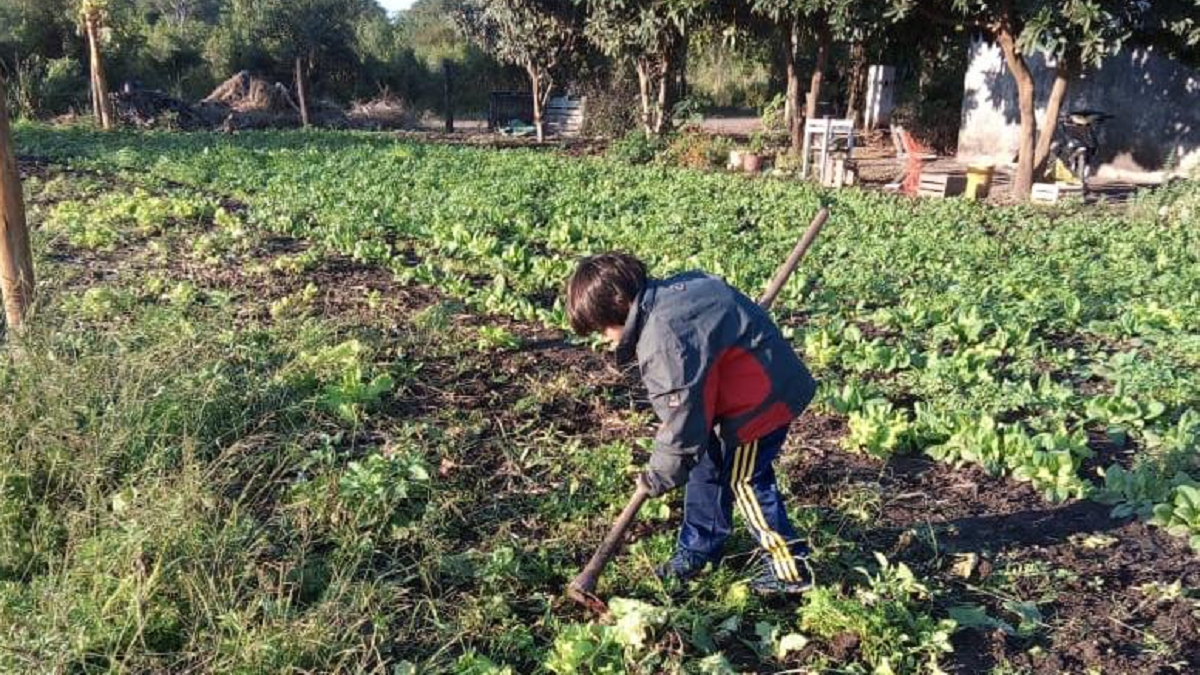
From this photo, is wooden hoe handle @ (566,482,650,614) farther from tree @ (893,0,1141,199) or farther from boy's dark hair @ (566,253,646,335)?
tree @ (893,0,1141,199)

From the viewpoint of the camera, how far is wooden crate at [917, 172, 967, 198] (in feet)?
42.9

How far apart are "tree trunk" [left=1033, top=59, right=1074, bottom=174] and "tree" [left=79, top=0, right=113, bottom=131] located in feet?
66.3

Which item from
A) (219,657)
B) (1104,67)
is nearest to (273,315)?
(219,657)

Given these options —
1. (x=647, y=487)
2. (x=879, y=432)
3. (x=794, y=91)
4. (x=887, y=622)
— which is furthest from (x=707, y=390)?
(x=794, y=91)

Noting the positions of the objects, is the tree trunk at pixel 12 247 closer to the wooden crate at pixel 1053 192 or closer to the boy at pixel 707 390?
the boy at pixel 707 390

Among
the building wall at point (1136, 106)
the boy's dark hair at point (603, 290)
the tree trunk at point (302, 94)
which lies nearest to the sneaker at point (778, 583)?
the boy's dark hair at point (603, 290)

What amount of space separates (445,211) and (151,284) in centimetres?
409

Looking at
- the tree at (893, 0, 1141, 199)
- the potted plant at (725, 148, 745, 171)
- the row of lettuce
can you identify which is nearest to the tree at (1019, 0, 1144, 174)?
the tree at (893, 0, 1141, 199)

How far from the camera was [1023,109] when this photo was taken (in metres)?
12.9

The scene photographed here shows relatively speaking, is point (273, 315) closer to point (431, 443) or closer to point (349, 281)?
point (349, 281)

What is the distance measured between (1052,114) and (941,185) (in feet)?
5.73

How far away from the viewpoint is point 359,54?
31.1 metres

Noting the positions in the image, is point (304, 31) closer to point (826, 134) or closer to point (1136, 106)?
point (826, 134)

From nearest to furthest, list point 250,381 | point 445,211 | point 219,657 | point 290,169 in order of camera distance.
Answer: point 219,657
point 250,381
point 445,211
point 290,169
